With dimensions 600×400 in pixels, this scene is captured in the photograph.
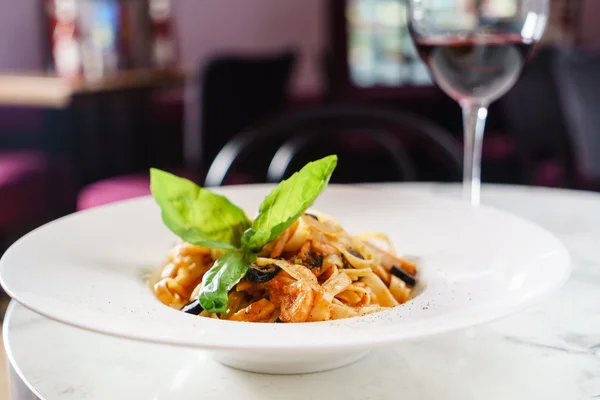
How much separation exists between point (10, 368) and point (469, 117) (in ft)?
2.07

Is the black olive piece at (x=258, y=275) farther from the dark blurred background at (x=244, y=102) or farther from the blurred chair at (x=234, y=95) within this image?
the blurred chair at (x=234, y=95)

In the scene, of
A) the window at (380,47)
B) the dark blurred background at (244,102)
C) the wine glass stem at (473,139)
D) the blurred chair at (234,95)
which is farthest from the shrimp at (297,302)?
the window at (380,47)

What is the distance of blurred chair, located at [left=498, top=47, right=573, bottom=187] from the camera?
3.49 metres

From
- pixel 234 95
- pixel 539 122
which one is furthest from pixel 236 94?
pixel 539 122

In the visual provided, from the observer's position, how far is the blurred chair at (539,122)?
3.49 m

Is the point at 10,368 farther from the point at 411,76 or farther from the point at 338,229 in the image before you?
the point at 411,76

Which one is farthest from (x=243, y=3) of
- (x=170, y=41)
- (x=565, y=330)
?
(x=565, y=330)

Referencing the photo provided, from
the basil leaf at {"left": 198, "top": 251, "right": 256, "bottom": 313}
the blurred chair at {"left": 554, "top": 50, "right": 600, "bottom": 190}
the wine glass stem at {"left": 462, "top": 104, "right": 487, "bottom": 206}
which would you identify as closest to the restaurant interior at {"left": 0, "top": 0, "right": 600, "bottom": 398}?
the blurred chair at {"left": 554, "top": 50, "right": 600, "bottom": 190}

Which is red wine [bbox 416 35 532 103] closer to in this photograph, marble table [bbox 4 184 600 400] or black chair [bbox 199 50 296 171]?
marble table [bbox 4 184 600 400]

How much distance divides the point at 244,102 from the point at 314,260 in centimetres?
281

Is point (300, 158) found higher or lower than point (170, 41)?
lower

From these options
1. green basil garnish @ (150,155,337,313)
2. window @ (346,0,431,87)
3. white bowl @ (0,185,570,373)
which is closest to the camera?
white bowl @ (0,185,570,373)

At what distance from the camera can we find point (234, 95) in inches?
134

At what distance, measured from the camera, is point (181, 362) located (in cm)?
66
